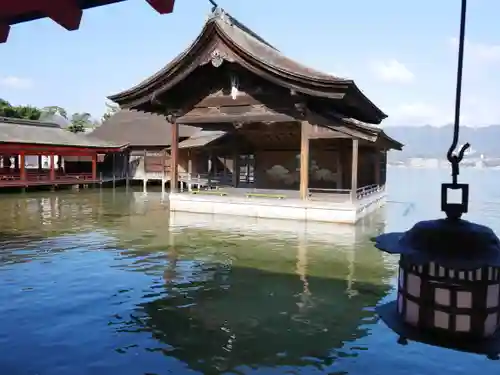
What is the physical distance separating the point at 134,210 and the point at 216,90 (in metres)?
6.57

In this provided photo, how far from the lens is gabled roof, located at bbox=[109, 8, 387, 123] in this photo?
1582 cm

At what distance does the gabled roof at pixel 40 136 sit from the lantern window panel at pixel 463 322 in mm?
29024

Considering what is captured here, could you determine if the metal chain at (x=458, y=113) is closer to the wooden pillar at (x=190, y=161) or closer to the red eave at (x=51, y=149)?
the wooden pillar at (x=190, y=161)

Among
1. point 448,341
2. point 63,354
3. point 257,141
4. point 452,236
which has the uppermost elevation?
point 257,141

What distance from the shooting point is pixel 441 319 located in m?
2.53

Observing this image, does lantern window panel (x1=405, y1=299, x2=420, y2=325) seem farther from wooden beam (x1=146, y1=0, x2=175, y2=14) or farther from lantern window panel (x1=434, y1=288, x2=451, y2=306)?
wooden beam (x1=146, y1=0, x2=175, y2=14)

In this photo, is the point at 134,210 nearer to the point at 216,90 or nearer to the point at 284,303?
the point at 216,90

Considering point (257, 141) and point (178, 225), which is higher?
point (257, 141)

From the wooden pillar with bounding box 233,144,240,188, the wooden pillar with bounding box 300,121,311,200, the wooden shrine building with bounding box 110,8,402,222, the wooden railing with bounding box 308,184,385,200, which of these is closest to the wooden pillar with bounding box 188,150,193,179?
the wooden pillar with bounding box 233,144,240,188

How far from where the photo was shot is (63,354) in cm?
544

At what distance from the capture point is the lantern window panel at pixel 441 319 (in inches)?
99.1

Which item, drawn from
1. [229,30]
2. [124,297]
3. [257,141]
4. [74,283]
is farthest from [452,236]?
[257,141]

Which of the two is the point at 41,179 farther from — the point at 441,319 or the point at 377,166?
the point at 441,319

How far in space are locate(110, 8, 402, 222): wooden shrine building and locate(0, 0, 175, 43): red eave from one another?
1261 cm
